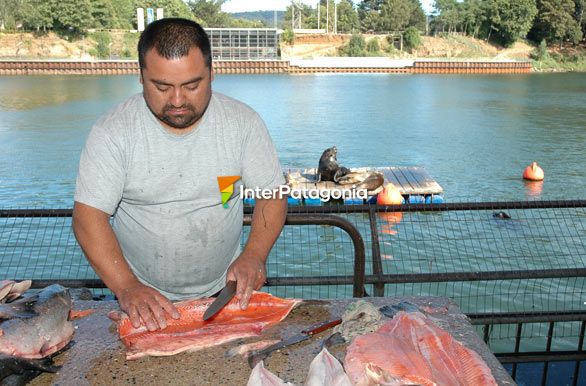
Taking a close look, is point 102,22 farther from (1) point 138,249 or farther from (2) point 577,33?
(1) point 138,249

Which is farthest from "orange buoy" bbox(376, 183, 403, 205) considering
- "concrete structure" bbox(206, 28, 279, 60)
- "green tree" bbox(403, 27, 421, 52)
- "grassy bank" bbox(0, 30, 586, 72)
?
"green tree" bbox(403, 27, 421, 52)

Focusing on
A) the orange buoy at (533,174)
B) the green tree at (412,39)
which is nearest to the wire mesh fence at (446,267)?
the orange buoy at (533,174)

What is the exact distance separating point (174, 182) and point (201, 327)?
72 cm

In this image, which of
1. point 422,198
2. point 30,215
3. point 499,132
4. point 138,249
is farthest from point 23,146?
point 138,249

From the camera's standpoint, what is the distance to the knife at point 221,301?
305 centimetres

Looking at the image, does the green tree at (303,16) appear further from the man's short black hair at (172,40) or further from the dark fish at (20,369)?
the dark fish at (20,369)

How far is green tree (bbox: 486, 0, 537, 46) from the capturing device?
304 ft

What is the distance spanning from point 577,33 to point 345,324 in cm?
10152

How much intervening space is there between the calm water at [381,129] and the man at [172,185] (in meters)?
16.5

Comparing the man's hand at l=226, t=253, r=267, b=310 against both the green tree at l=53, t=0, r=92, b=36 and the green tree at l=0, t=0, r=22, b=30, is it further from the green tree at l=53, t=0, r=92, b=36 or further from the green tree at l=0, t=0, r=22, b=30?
the green tree at l=0, t=0, r=22, b=30

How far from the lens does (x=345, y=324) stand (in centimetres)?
312

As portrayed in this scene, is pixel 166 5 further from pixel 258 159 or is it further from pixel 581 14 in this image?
pixel 258 159

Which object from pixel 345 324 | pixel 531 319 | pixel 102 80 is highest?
pixel 345 324

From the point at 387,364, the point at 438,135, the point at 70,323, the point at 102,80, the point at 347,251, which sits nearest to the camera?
the point at 387,364
